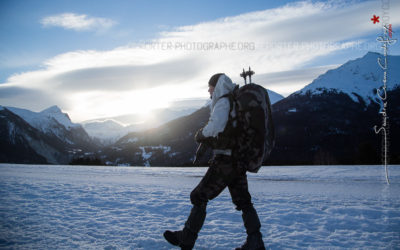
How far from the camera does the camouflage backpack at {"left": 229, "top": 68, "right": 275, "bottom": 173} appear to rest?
8.58 feet

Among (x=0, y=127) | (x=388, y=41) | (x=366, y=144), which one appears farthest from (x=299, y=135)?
(x=0, y=127)

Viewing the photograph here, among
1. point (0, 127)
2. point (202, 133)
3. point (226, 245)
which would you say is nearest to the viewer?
point (202, 133)

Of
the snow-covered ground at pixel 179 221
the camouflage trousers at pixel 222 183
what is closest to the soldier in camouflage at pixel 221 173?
the camouflage trousers at pixel 222 183

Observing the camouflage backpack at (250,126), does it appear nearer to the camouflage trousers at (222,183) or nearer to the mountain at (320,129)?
the camouflage trousers at (222,183)

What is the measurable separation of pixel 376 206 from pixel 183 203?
377 cm

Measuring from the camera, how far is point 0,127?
19375cm

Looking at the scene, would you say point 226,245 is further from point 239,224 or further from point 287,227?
point 287,227

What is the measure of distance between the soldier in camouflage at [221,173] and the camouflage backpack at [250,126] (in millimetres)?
68

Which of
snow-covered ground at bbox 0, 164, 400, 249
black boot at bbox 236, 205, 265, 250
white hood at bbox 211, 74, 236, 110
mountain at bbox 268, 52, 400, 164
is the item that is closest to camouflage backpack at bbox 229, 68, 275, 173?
white hood at bbox 211, 74, 236, 110

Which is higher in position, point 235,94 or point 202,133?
point 235,94

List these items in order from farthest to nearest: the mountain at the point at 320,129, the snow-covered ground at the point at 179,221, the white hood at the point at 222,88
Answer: the mountain at the point at 320,129, the snow-covered ground at the point at 179,221, the white hood at the point at 222,88

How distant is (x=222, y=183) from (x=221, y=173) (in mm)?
109

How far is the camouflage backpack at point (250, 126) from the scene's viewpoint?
2615 millimetres

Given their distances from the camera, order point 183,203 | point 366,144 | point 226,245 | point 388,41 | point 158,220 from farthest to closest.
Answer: point 366,144 < point 388,41 < point 183,203 < point 158,220 < point 226,245
